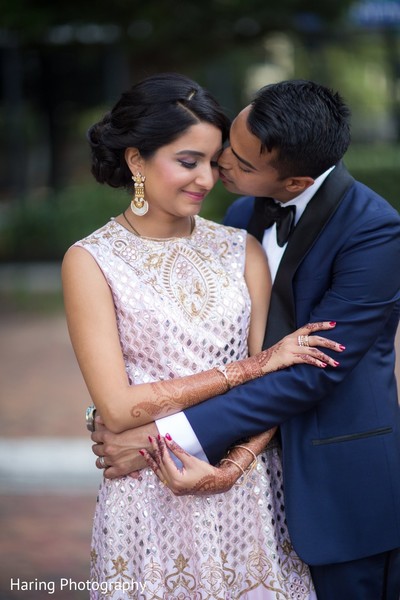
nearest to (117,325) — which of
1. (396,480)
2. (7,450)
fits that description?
(396,480)

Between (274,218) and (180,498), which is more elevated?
(274,218)

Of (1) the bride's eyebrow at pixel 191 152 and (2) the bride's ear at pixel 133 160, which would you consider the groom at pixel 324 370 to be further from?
(2) the bride's ear at pixel 133 160

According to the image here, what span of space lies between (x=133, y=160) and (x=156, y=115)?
0.57 ft

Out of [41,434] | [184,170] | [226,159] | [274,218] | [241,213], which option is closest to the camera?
[184,170]

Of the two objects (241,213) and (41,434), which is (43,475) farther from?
(241,213)

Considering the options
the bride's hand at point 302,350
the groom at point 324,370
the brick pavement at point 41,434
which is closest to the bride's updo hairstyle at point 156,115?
the groom at point 324,370

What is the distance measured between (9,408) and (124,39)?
6325 mm

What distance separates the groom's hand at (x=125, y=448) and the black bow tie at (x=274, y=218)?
29.0 inches

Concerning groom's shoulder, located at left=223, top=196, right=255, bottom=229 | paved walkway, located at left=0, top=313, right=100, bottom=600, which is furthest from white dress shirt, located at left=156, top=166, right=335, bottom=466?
paved walkway, located at left=0, top=313, right=100, bottom=600

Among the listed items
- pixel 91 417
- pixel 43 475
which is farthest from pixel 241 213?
pixel 43 475

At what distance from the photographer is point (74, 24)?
460 inches

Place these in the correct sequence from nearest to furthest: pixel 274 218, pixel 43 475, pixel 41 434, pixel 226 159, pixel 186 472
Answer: pixel 186 472
pixel 226 159
pixel 274 218
pixel 43 475
pixel 41 434

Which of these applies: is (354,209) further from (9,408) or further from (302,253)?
(9,408)

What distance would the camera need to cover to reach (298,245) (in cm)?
280
